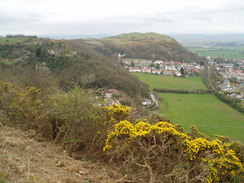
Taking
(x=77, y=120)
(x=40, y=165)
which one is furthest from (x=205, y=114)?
(x=40, y=165)

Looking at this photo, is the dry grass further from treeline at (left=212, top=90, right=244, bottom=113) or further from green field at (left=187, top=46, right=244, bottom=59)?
green field at (left=187, top=46, right=244, bottom=59)

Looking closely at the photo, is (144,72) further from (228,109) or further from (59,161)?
(59,161)

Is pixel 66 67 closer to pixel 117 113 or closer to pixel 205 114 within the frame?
pixel 205 114

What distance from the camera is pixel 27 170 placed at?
4.80 meters

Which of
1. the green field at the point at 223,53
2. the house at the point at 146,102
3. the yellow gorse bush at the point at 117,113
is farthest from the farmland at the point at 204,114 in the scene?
the green field at the point at 223,53

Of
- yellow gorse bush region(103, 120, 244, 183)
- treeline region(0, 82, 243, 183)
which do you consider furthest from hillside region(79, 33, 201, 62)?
yellow gorse bush region(103, 120, 244, 183)

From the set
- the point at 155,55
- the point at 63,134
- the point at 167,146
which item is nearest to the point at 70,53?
the point at 63,134

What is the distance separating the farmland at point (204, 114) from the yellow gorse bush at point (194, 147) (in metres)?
20.8

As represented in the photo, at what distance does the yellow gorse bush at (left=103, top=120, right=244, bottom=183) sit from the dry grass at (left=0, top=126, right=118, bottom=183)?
1.19 m

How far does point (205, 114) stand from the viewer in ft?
110

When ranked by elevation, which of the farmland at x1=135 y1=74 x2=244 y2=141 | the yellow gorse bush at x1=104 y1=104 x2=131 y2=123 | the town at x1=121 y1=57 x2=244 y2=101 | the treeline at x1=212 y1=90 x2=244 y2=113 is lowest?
the farmland at x1=135 y1=74 x2=244 y2=141

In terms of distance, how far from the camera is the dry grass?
4.54 metres

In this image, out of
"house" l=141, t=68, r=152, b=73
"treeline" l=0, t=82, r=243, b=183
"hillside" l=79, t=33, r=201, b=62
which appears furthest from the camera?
"hillside" l=79, t=33, r=201, b=62

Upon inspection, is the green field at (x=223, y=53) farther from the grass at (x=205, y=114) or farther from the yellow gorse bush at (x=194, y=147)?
the yellow gorse bush at (x=194, y=147)
